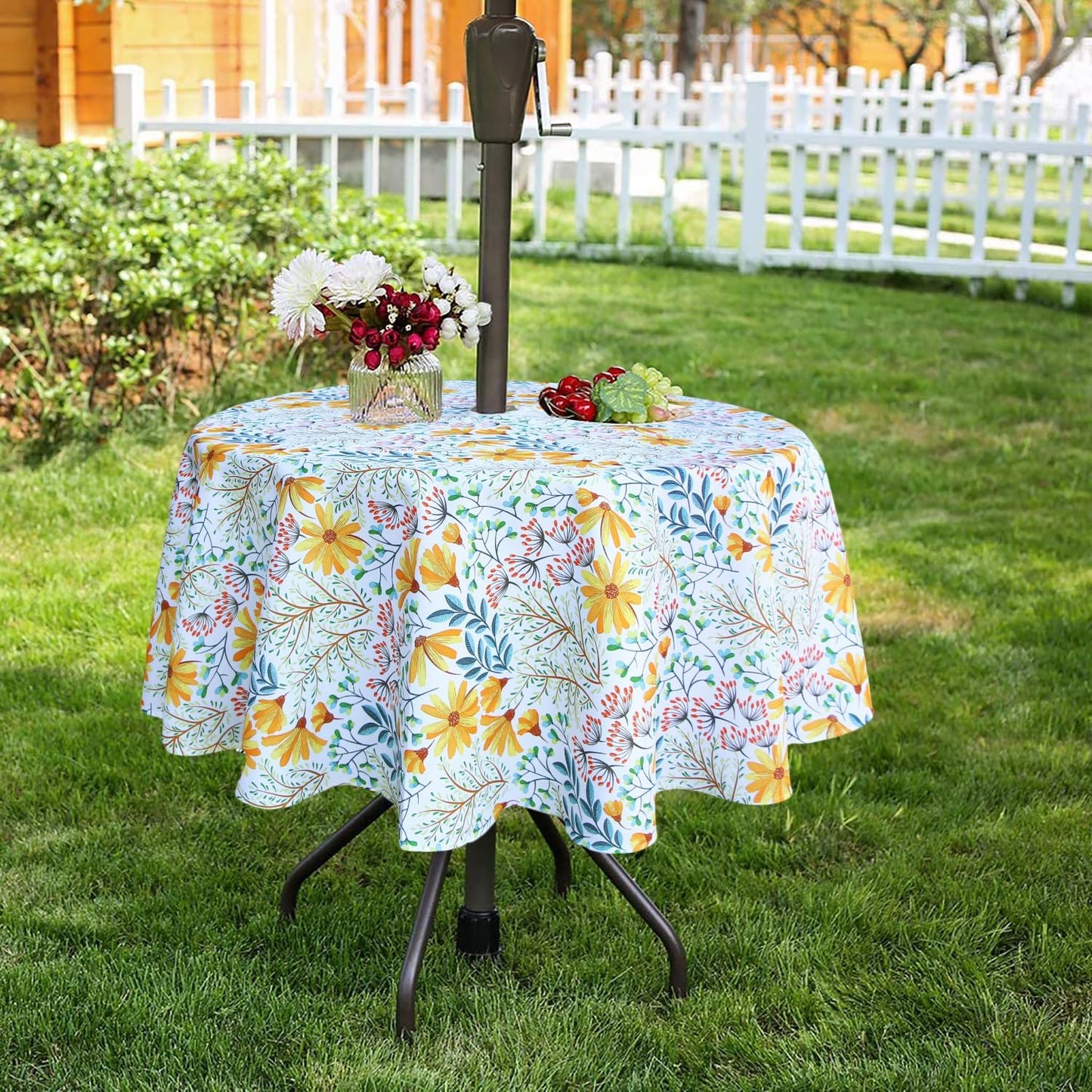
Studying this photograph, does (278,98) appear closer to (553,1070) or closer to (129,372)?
(129,372)

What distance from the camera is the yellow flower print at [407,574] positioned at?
254 cm

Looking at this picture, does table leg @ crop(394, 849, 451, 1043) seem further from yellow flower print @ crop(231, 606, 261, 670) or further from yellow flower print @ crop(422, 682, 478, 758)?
yellow flower print @ crop(231, 606, 261, 670)

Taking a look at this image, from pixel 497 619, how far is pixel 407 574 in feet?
0.54

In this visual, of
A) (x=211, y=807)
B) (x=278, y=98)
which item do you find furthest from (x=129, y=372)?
(x=278, y=98)

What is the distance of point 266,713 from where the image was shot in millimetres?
2645

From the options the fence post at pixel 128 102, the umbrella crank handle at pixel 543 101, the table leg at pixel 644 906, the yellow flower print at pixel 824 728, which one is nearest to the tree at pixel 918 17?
the fence post at pixel 128 102

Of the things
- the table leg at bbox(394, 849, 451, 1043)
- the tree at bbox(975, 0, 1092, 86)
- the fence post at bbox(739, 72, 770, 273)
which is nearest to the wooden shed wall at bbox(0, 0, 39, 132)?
the fence post at bbox(739, 72, 770, 273)

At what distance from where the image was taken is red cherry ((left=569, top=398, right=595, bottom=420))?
9.98ft

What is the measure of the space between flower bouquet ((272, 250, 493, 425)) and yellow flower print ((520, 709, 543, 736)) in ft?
2.17

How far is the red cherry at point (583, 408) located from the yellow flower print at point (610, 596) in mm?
583

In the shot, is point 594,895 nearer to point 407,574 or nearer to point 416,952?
point 416,952

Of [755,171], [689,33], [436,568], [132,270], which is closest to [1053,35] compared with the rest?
[689,33]

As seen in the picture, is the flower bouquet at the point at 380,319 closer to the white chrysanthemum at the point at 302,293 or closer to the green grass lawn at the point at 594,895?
the white chrysanthemum at the point at 302,293

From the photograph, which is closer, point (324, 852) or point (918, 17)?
point (324, 852)
